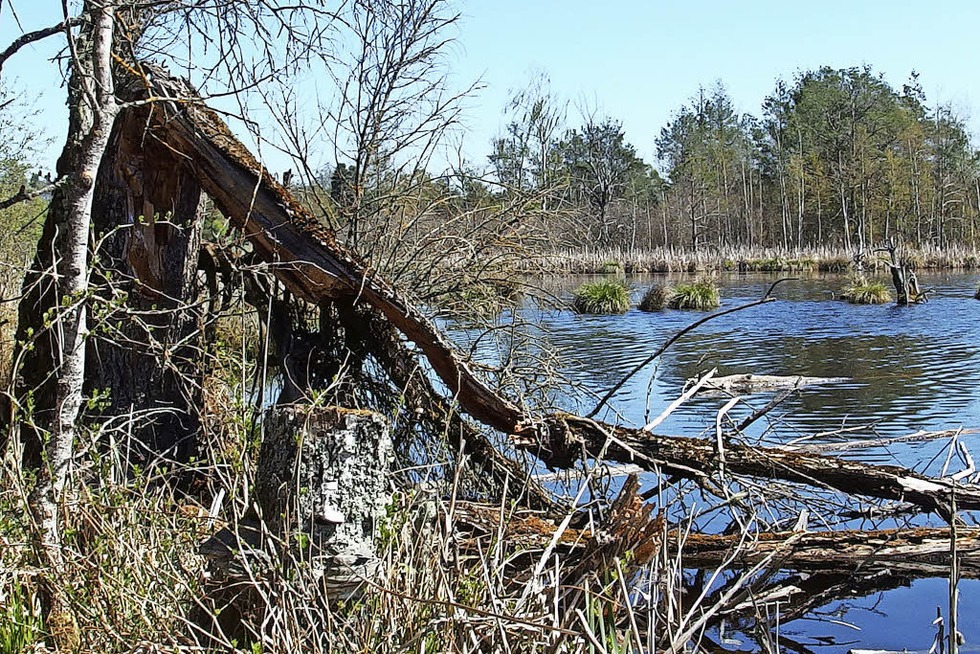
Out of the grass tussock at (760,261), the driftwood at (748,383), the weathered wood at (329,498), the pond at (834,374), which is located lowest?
the pond at (834,374)

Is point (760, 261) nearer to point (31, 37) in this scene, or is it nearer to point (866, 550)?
point (866, 550)

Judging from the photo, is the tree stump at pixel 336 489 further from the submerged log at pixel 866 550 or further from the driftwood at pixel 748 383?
the driftwood at pixel 748 383

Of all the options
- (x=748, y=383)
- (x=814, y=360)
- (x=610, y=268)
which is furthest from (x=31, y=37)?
(x=610, y=268)

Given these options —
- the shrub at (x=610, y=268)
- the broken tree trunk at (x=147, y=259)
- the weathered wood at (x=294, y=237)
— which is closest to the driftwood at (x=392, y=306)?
the weathered wood at (x=294, y=237)

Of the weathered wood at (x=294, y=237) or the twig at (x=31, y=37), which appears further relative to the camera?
the weathered wood at (x=294, y=237)

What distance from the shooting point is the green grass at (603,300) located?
25.0 meters

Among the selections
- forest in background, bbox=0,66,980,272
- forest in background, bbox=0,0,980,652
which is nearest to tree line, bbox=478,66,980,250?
forest in background, bbox=0,66,980,272

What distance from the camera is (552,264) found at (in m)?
10.4

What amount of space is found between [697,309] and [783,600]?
20801 mm

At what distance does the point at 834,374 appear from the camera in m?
13.8

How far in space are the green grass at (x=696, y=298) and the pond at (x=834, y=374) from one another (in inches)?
24.5

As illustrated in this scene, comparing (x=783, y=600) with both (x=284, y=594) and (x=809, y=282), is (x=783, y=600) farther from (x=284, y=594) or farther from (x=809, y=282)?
(x=809, y=282)

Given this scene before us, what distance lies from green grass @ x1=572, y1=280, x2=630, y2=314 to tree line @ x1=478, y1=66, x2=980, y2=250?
80.2 feet

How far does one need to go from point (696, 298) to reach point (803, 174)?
108 ft
